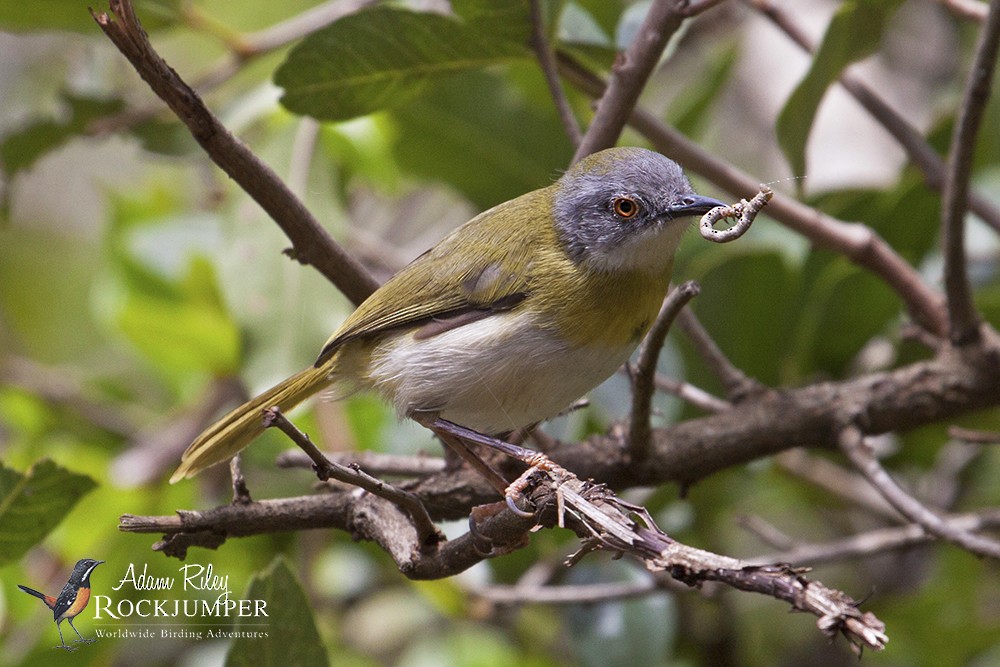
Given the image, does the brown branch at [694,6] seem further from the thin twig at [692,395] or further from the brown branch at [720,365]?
the thin twig at [692,395]

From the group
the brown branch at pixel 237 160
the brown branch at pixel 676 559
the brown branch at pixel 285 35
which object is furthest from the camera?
the brown branch at pixel 285 35

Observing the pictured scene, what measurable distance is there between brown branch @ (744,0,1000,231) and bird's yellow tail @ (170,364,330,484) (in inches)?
67.8

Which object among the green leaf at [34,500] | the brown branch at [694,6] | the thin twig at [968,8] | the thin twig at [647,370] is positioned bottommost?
the thin twig at [647,370]

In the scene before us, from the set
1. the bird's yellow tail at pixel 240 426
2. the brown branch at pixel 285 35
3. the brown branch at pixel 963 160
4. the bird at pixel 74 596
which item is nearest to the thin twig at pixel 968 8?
the brown branch at pixel 963 160

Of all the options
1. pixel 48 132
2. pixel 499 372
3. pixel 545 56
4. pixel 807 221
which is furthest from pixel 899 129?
pixel 48 132

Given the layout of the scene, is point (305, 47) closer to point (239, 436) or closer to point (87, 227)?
point (239, 436)

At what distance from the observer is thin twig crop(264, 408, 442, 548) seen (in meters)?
1.55

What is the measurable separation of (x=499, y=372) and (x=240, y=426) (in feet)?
2.39

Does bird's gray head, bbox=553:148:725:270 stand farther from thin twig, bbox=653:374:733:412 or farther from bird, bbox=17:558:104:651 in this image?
bird, bbox=17:558:104:651

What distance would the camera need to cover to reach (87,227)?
23.1 feet

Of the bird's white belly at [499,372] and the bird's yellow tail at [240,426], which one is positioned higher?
the bird's yellow tail at [240,426]

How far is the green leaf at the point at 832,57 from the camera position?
2.41 m

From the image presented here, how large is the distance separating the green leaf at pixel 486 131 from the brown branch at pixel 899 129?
0.79 m

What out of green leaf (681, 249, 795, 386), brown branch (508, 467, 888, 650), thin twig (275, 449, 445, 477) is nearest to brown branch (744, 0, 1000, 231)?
green leaf (681, 249, 795, 386)
